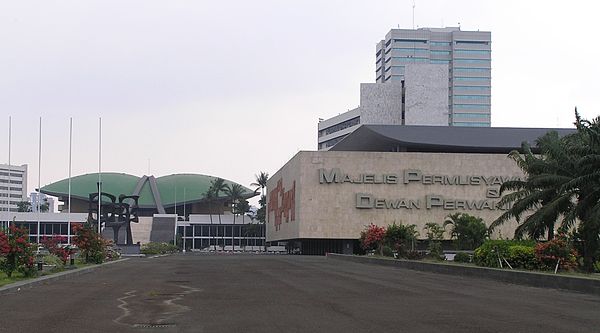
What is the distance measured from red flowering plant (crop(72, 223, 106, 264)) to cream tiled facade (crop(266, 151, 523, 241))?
4043 centimetres

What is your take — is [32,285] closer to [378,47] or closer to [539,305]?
[539,305]

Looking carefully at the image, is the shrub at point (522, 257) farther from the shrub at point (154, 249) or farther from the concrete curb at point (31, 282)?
the shrub at point (154, 249)

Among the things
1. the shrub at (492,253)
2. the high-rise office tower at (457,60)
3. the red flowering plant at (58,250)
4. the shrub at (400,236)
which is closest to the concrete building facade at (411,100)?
the high-rise office tower at (457,60)

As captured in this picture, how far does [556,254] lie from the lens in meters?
26.7

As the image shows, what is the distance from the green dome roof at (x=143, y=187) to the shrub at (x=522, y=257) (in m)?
128

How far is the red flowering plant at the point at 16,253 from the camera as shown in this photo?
23703mm

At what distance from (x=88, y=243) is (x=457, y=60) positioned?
147 meters

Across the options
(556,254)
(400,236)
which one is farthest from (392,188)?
(556,254)

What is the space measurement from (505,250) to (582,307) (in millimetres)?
13569

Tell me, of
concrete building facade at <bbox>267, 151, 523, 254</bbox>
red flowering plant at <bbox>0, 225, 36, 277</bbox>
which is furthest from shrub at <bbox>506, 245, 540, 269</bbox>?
concrete building facade at <bbox>267, 151, 523, 254</bbox>

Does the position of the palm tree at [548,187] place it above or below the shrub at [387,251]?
above

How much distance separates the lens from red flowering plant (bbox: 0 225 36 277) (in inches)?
933

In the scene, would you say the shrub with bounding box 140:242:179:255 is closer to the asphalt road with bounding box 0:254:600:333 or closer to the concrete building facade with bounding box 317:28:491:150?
the asphalt road with bounding box 0:254:600:333

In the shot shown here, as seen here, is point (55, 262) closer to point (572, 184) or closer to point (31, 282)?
point (31, 282)
